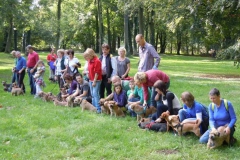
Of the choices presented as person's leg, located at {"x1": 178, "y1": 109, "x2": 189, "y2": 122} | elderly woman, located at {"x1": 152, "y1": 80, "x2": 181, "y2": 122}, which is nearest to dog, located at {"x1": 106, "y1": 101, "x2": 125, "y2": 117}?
elderly woman, located at {"x1": 152, "y1": 80, "x2": 181, "y2": 122}

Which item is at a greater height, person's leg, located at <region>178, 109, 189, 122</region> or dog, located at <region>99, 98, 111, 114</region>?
person's leg, located at <region>178, 109, 189, 122</region>

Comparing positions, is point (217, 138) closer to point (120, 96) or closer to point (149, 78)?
point (149, 78)

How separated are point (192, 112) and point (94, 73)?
317cm

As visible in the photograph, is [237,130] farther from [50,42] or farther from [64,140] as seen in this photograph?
[50,42]

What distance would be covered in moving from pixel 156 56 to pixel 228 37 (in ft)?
29.2

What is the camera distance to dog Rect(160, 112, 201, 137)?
580cm

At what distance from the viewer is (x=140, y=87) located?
24.5ft

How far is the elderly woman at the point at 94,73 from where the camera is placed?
326 inches

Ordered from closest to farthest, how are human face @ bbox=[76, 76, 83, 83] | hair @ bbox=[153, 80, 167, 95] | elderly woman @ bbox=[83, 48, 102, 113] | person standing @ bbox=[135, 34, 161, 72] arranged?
hair @ bbox=[153, 80, 167, 95], person standing @ bbox=[135, 34, 161, 72], elderly woman @ bbox=[83, 48, 102, 113], human face @ bbox=[76, 76, 83, 83]

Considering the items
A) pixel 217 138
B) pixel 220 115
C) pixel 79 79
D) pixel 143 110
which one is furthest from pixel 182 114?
pixel 79 79

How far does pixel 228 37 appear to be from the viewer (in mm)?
15578

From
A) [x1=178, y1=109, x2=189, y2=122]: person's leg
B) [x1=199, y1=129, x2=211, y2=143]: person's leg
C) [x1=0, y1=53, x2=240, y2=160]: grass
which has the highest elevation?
[x1=178, y1=109, x2=189, y2=122]: person's leg

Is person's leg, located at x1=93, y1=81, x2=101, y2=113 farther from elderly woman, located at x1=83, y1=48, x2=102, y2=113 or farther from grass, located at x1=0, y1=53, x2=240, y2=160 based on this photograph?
grass, located at x1=0, y1=53, x2=240, y2=160

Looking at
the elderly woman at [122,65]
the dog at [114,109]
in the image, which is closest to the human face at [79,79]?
the elderly woman at [122,65]
